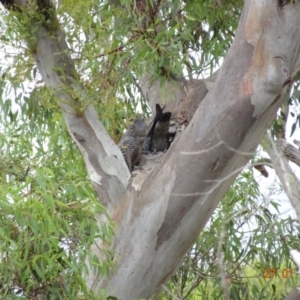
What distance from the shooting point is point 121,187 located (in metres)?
3.92

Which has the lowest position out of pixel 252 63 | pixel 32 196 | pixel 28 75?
pixel 32 196

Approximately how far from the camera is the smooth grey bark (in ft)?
11.3

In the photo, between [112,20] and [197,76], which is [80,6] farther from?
[197,76]

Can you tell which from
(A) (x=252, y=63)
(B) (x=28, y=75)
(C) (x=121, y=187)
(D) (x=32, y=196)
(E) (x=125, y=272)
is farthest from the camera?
(B) (x=28, y=75)

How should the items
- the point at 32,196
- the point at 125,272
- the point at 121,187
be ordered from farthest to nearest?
the point at 121,187
the point at 125,272
the point at 32,196

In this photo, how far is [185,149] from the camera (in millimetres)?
3594

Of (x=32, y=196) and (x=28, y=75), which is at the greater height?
(x=28, y=75)

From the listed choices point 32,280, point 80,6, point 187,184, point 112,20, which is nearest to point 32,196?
point 32,280

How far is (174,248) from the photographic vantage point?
3697mm

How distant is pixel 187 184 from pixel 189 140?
186mm

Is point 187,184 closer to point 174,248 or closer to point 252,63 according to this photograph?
point 174,248

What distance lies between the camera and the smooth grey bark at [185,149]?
3430 millimetres

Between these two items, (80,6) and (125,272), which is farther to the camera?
(80,6)

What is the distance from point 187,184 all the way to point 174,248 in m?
0.31
